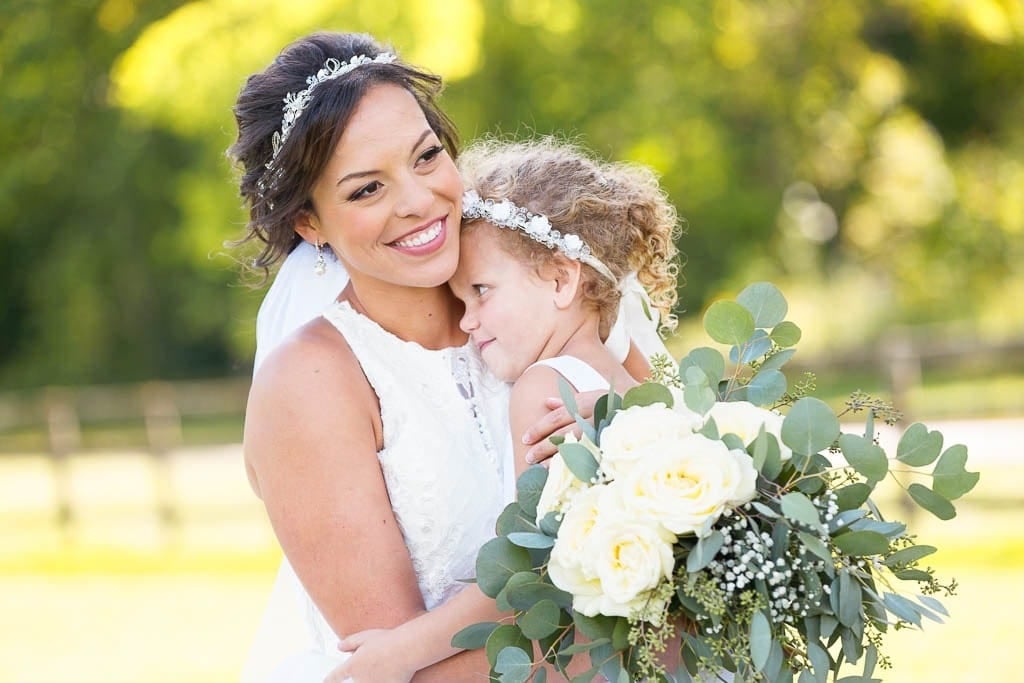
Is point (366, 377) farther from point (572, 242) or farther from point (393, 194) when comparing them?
point (572, 242)

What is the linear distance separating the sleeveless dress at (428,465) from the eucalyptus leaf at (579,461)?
58 cm

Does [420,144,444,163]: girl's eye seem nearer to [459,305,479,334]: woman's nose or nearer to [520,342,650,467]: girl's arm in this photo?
[459,305,479,334]: woman's nose

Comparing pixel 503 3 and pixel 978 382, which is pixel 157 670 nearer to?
pixel 503 3

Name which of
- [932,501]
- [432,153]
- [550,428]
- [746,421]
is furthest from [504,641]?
[432,153]

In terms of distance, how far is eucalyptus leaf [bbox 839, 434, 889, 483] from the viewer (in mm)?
2301

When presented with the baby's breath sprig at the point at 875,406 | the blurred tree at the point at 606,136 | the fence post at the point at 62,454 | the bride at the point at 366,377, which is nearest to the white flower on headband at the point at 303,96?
the bride at the point at 366,377

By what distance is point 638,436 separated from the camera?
228 cm

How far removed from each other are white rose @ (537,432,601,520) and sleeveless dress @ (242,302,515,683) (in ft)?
1.65

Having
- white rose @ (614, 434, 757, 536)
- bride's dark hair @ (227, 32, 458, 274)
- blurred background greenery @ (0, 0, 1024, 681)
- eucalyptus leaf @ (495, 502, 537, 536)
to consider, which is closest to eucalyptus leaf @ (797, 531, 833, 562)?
white rose @ (614, 434, 757, 536)

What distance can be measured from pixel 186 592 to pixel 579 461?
812cm

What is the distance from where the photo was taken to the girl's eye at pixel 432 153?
3027mm

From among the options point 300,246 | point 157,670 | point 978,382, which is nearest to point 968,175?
point 978,382

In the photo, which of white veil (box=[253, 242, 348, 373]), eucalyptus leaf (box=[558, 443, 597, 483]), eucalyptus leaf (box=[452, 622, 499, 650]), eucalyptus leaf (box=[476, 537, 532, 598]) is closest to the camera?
eucalyptus leaf (box=[558, 443, 597, 483])

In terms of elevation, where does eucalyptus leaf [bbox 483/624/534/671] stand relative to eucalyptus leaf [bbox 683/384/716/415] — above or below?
below
